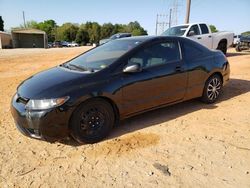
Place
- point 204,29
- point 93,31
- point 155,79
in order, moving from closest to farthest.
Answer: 1. point 155,79
2. point 204,29
3. point 93,31

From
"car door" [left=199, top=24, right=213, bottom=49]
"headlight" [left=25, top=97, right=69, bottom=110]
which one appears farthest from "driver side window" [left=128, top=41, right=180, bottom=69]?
"car door" [left=199, top=24, right=213, bottom=49]

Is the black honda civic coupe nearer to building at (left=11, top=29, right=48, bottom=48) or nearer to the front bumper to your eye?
the front bumper

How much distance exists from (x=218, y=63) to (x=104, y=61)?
2.68 m

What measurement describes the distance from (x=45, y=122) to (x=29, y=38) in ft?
169

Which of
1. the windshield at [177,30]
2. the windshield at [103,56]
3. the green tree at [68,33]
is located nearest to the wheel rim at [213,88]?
the windshield at [103,56]

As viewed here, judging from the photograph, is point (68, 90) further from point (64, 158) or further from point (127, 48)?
point (127, 48)

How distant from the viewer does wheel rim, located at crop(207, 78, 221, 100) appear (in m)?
5.20

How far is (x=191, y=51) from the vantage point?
4828 millimetres

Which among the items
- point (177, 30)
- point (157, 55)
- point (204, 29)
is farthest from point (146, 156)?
point (204, 29)

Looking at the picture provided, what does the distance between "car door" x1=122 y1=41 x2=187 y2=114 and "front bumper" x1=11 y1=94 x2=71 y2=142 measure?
101 cm

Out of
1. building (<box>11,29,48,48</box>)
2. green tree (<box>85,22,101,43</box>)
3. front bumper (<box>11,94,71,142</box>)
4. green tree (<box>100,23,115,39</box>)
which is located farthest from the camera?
green tree (<box>100,23,115,39</box>)

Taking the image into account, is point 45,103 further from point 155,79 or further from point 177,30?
point 177,30

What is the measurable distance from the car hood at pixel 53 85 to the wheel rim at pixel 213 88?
2.81 m

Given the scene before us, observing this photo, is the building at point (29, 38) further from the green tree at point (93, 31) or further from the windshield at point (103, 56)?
the windshield at point (103, 56)
